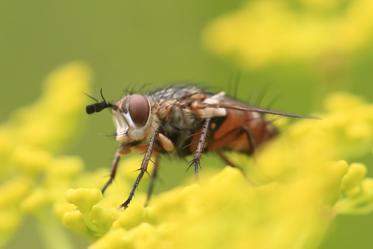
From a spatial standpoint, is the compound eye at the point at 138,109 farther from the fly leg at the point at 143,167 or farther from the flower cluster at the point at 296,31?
the flower cluster at the point at 296,31

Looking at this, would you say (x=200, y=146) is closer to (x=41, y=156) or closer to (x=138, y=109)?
(x=138, y=109)

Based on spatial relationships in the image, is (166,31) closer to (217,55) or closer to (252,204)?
(217,55)

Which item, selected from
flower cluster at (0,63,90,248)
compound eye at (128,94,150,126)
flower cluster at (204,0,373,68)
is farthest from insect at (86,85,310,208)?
flower cluster at (204,0,373,68)

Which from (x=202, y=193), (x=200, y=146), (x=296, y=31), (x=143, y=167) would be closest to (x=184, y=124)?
(x=200, y=146)

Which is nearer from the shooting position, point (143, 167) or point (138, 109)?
point (143, 167)

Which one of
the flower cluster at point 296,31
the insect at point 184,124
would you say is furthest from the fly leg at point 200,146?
the flower cluster at point 296,31

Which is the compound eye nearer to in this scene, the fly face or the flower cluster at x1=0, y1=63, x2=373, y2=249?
the fly face
